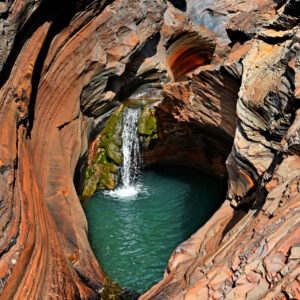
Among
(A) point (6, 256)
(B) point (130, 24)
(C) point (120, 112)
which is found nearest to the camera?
(A) point (6, 256)

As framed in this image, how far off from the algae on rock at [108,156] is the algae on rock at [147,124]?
0.93 metres

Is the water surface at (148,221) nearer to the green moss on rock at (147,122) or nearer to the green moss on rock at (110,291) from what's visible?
the green moss on rock at (110,291)

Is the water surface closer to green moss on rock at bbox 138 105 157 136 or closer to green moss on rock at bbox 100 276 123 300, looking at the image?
green moss on rock at bbox 100 276 123 300

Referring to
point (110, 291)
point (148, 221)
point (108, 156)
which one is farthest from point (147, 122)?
point (110, 291)

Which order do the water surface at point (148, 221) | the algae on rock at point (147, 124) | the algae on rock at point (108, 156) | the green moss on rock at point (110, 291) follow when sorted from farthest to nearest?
the algae on rock at point (147, 124) < the algae on rock at point (108, 156) < the water surface at point (148, 221) < the green moss on rock at point (110, 291)

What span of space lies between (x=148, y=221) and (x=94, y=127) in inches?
182

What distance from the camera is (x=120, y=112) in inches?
599

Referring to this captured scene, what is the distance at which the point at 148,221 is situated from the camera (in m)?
12.2

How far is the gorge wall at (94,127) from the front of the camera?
4.79m

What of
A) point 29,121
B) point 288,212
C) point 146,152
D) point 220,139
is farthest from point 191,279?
point 146,152

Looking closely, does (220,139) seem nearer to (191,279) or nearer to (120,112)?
(120,112)

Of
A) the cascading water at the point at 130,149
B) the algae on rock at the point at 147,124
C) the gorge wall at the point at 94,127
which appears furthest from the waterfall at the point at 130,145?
the gorge wall at the point at 94,127

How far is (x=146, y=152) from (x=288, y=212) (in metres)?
11.7

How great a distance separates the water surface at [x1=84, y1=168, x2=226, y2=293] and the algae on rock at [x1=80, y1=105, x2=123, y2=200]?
0.68 metres
